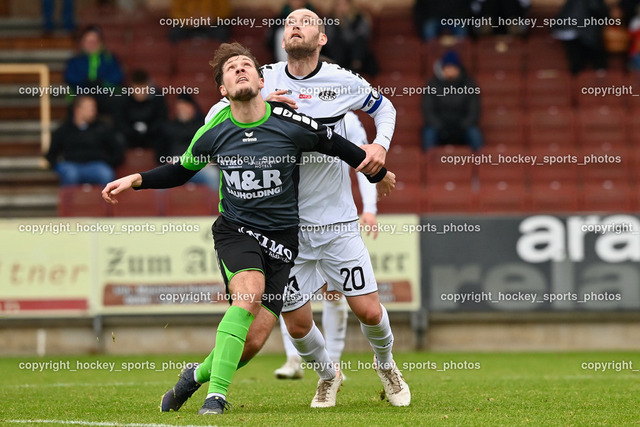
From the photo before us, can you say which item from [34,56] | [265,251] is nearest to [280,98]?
[265,251]

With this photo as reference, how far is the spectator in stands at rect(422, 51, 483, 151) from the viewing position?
1503 centimetres

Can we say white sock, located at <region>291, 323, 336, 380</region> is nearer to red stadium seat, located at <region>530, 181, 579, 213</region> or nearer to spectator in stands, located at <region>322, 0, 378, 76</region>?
red stadium seat, located at <region>530, 181, 579, 213</region>

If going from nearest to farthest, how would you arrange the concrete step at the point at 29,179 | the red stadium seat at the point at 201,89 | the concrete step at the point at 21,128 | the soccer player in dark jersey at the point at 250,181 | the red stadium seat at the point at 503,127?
the soccer player in dark jersey at the point at 250,181 → the red stadium seat at the point at 503,127 → the concrete step at the point at 29,179 → the red stadium seat at the point at 201,89 → the concrete step at the point at 21,128

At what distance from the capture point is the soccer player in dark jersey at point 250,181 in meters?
6.64

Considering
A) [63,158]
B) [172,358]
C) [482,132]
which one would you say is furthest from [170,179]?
[482,132]

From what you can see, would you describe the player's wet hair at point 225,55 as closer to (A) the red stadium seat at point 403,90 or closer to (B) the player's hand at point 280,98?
(B) the player's hand at point 280,98

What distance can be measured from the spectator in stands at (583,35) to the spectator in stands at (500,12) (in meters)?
0.63

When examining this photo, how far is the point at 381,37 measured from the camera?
17969mm

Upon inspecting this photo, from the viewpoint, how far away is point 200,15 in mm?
17266

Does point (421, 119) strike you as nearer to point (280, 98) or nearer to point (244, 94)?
point (280, 98)

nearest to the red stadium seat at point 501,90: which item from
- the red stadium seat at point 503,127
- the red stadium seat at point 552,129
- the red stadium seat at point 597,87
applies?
the red stadium seat at point 503,127

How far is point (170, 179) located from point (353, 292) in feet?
4.57

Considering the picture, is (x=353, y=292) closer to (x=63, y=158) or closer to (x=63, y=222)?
(x=63, y=222)

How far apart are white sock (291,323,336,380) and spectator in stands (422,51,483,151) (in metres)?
7.85
